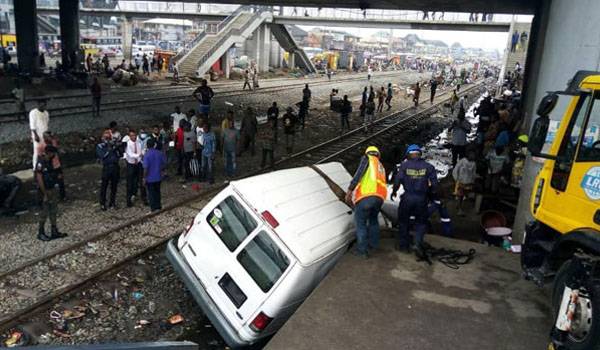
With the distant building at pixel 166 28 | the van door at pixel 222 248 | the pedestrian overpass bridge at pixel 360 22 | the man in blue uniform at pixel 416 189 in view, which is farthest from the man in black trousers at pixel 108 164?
the distant building at pixel 166 28

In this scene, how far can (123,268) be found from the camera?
7.88 meters

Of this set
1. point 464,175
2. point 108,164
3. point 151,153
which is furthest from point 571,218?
point 108,164

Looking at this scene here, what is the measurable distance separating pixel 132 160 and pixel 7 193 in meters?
2.41

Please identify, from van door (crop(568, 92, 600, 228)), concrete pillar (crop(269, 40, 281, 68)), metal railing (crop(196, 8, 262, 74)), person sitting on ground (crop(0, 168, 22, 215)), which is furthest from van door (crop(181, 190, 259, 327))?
concrete pillar (crop(269, 40, 281, 68))

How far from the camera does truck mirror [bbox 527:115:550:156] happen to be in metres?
5.40

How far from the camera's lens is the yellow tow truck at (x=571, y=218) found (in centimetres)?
470

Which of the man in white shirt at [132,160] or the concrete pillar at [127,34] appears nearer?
the man in white shirt at [132,160]

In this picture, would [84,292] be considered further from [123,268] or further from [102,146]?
[102,146]

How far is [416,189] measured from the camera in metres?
6.74

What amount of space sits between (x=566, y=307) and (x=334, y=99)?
2417cm

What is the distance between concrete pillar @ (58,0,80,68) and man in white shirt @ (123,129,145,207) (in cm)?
2313

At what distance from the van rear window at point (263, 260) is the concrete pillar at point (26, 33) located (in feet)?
91.2

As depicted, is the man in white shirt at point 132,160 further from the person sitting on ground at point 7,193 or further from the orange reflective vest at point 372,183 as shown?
the orange reflective vest at point 372,183

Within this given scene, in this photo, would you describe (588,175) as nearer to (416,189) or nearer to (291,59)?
(416,189)
